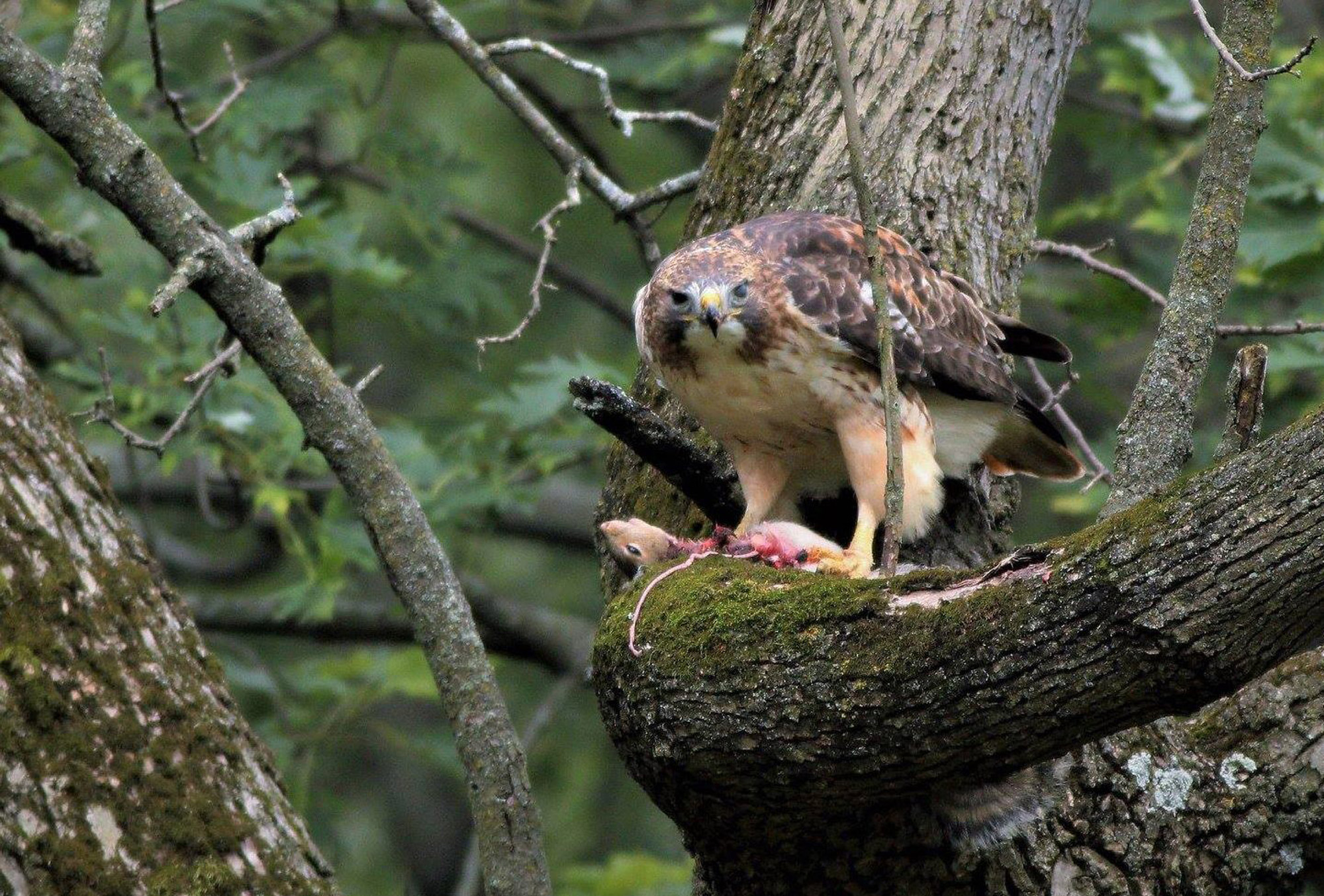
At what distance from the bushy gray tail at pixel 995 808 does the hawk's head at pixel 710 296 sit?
1.23 metres

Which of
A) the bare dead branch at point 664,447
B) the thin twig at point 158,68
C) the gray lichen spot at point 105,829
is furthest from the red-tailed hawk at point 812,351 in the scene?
the gray lichen spot at point 105,829

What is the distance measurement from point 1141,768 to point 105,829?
2084mm

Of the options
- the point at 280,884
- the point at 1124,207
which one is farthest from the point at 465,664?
the point at 1124,207

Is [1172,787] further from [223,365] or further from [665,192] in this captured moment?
[223,365]

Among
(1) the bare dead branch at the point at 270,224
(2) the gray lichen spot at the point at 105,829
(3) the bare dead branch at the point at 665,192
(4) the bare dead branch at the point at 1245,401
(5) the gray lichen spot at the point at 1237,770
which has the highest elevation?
(3) the bare dead branch at the point at 665,192

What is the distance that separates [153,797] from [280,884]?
0.31 m

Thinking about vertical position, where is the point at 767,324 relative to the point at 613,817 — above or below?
above

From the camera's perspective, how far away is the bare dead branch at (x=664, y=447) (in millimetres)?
3305

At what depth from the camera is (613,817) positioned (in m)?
9.55

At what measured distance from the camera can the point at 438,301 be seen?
23.4 feet

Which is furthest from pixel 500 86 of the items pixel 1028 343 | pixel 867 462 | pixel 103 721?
pixel 103 721

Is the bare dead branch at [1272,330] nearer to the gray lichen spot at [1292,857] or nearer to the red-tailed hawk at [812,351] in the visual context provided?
the red-tailed hawk at [812,351]

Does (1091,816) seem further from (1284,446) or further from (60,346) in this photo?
(60,346)

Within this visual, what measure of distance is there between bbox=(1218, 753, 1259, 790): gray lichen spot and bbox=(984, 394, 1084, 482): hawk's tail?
1220 mm
